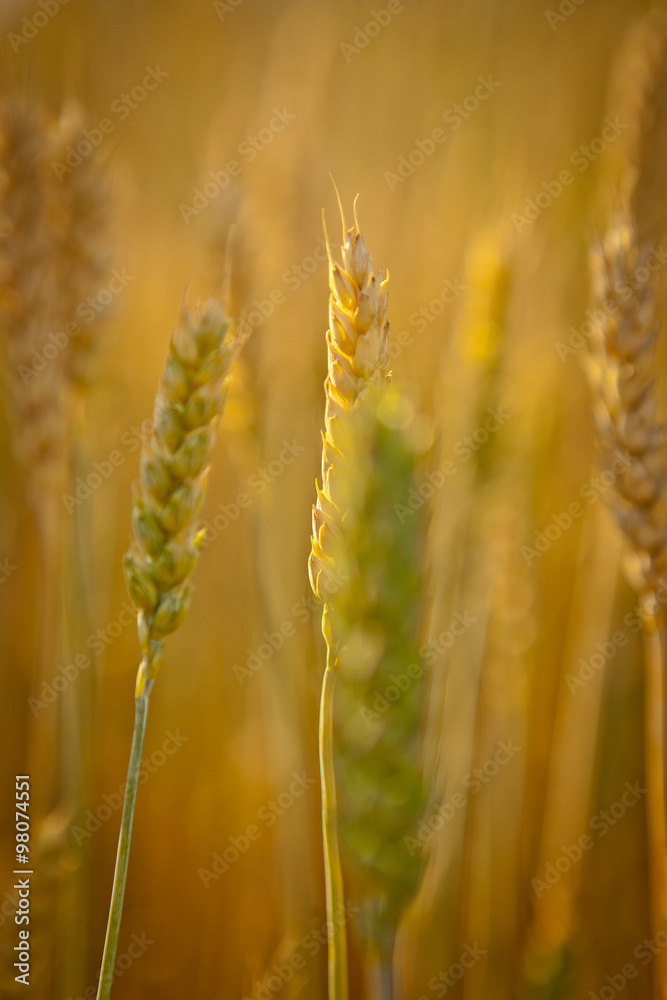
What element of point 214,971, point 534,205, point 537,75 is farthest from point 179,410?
point 537,75

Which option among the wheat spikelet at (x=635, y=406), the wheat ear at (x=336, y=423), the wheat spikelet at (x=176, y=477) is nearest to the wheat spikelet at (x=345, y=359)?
the wheat ear at (x=336, y=423)

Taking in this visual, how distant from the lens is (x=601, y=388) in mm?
1089

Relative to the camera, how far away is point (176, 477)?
2.44 ft

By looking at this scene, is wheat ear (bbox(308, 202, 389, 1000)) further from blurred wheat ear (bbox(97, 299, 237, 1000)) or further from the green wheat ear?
blurred wheat ear (bbox(97, 299, 237, 1000))

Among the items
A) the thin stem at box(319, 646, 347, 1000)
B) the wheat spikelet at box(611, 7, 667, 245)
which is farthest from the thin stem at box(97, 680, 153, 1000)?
the wheat spikelet at box(611, 7, 667, 245)

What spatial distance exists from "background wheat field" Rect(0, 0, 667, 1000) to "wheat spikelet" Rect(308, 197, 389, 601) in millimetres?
97

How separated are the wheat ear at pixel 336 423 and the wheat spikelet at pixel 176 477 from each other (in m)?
0.15

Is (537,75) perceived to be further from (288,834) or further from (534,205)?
(288,834)

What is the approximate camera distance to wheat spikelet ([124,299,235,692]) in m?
0.71

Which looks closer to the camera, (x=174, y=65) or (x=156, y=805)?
(x=156, y=805)

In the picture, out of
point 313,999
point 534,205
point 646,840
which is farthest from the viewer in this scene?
point 534,205

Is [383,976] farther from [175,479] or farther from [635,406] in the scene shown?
[635,406]

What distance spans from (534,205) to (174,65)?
2.32 m

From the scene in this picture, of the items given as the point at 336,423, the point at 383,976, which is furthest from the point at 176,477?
the point at 383,976
